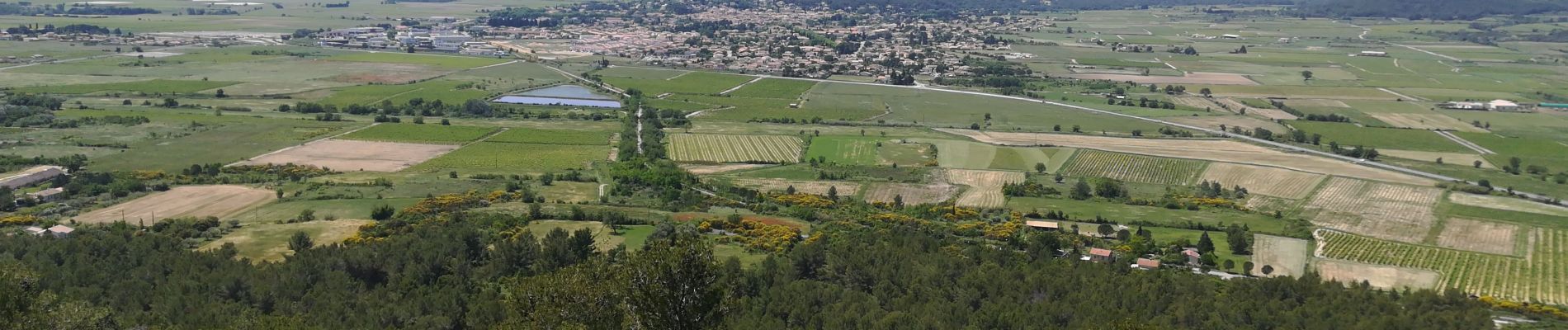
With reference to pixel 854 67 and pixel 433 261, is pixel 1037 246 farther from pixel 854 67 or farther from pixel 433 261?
pixel 854 67

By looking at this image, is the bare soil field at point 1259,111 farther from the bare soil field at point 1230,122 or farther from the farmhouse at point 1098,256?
the farmhouse at point 1098,256

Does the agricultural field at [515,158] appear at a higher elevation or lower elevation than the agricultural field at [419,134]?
lower

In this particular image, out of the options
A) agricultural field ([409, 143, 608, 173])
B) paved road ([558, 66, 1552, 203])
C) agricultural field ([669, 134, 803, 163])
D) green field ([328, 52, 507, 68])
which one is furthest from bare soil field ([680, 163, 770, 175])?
green field ([328, 52, 507, 68])

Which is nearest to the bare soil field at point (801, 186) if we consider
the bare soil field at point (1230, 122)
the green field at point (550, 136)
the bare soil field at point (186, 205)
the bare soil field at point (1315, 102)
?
the green field at point (550, 136)

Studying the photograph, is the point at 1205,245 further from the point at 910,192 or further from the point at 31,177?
the point at 31,177

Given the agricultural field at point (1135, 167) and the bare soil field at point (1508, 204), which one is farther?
the agricultural field at point (1135, 167)

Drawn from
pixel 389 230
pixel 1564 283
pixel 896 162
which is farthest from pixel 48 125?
pixel 1564 283
